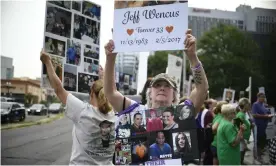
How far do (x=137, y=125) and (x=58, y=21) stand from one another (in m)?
2.13

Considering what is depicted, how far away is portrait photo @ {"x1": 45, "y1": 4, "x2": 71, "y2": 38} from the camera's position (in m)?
3.86

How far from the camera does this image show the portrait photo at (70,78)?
376 cm

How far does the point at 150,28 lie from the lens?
227cm

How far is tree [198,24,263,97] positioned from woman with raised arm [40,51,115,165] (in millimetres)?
27450

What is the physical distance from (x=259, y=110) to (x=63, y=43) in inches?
183

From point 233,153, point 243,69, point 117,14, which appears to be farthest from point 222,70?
point 117,14

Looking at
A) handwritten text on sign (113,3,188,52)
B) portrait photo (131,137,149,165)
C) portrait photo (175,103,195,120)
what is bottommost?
portrait photo (131,137,149,165)

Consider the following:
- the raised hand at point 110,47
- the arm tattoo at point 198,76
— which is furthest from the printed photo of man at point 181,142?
the raised hand at point 110,47

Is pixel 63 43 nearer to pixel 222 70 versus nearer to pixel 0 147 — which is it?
pixel 0 147

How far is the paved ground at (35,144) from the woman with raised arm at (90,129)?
9.67 ft

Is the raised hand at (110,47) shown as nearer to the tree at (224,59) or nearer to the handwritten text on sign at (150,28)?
the handwritten text on sign at (150,28)

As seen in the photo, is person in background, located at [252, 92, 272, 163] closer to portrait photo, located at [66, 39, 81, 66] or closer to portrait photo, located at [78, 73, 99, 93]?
portrait photo, located at [78, 73, 99, 93]

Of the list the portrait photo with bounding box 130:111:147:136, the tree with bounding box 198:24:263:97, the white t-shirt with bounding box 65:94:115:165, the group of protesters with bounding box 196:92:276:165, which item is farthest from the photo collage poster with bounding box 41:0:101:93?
the tree with bounding box 198:24:263:97

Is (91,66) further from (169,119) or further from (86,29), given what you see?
(169,119)
